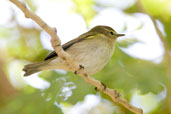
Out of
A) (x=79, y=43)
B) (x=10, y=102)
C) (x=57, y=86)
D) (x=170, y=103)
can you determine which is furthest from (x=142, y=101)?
(x=10, y=102)

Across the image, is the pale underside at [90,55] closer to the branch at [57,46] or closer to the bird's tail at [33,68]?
the bird's tail at [33,68]

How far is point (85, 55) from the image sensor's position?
191 inches

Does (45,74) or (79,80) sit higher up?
(45,74)

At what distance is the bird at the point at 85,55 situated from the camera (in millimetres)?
4613

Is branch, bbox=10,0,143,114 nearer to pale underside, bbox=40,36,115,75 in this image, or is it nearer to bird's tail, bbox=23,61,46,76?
pale underside, bbox=40,36,115,75

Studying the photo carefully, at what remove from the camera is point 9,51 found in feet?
20.8

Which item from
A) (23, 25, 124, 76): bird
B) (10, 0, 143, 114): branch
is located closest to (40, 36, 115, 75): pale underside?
(23, 25, 124, 76): bird

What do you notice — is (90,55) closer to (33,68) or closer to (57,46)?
(33,68)

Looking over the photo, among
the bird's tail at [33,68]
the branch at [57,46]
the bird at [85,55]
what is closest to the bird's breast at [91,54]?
the bird at [85,55]

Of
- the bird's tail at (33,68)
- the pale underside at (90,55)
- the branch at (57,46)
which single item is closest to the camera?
the branch at (57,46)

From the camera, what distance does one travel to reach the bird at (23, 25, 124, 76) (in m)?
4.61

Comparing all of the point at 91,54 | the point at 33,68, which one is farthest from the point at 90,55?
the point at 33,68

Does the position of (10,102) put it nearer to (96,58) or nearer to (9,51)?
(96,58)

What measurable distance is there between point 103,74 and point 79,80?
0.41 m
